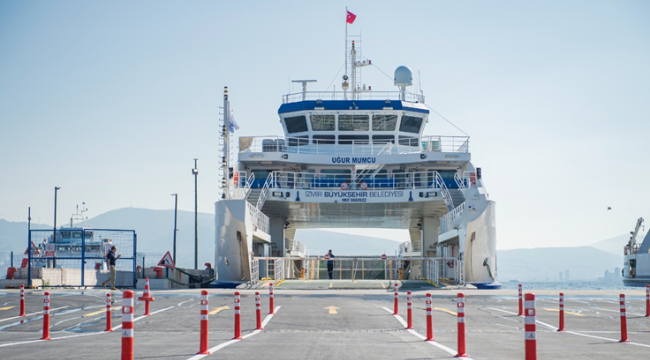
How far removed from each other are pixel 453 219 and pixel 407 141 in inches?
401

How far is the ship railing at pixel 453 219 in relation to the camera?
33.4m

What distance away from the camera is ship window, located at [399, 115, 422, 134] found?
43.9 meters

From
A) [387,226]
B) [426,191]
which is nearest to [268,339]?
[426,191]

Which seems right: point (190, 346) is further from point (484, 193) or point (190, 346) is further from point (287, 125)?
point (287, 125)

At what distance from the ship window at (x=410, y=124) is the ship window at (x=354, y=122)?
219 centimetres

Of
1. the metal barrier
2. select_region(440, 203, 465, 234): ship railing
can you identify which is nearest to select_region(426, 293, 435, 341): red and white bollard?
the metal barrier

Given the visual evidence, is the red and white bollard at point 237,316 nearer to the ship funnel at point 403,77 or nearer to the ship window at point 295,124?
the ship window at point 295,124

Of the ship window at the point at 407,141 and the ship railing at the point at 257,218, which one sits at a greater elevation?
the ship window at the point at 407,141

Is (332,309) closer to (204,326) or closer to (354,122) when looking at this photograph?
(204,326)

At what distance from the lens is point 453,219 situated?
35.4m

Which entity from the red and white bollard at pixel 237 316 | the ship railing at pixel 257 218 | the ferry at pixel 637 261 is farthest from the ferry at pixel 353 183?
the ferry at pixel 637 261

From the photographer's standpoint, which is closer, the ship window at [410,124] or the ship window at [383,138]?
the ship window at [383,138]

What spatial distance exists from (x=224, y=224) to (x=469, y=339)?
20258 millimetres

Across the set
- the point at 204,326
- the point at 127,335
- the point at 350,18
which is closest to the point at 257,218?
the point at 350,18
